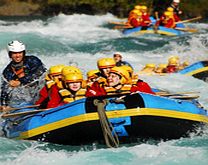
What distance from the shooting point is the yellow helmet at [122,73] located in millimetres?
6701

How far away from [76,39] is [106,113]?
12221 millimetres

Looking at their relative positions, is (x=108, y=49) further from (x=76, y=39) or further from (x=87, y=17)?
(x=87, y=17)

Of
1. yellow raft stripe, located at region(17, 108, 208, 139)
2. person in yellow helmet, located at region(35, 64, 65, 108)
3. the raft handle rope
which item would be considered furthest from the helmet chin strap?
the raft handle rope

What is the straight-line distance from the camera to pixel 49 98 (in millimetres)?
7109

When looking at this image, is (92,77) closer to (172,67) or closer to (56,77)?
(56,77)

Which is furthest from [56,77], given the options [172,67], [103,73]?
[172,67]

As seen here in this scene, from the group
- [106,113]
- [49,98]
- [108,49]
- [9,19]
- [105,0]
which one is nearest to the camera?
[106,113]

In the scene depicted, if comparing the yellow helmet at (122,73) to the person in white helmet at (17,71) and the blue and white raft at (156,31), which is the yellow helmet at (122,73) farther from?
the blue and white raft at (156,31)

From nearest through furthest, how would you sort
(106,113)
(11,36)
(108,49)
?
(106,113) → (108,49) → (11,36)

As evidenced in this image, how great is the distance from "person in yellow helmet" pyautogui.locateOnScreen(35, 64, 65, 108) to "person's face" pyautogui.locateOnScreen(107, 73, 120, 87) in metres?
0.62

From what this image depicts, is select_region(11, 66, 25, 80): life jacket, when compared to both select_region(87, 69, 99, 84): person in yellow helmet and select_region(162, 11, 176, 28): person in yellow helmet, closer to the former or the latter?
select_region(87, 69, 99, 84): person in yellow helmet

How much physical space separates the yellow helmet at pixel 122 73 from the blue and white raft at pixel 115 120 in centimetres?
40

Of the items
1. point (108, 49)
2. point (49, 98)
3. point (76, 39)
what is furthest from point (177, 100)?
point (76, 39)

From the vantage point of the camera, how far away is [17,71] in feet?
25.8
